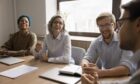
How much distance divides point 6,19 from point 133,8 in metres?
3.19

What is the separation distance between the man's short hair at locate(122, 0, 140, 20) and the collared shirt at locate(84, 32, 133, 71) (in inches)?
33.1

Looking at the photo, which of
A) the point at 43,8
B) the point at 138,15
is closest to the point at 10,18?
the point at 43,8

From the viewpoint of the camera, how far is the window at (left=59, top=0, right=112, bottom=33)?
9.60ft

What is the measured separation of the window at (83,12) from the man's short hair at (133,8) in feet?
6.95

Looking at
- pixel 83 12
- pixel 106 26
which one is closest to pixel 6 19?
pixel 83 12

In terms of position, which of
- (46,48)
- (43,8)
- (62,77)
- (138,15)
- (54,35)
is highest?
(43,8)

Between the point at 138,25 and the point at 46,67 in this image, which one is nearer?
the point at 138,25

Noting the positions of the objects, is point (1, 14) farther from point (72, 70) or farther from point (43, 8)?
point (72, 70)

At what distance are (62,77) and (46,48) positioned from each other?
870 mm

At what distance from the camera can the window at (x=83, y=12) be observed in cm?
293

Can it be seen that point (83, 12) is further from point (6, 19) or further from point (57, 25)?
point (6, 19)

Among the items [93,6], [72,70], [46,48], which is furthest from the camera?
[93,6]

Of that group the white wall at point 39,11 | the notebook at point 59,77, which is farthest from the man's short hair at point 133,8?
the white wall at point 39,11

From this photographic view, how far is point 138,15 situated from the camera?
0.75 m
